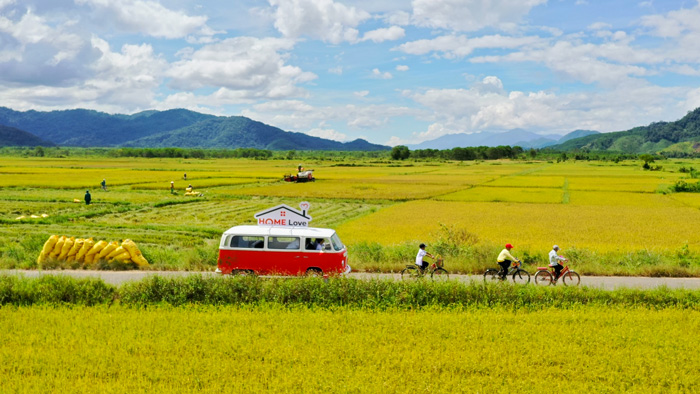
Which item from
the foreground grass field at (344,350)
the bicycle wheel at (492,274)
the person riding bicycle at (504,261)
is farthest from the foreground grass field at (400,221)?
the foreground grass field at (344,350)

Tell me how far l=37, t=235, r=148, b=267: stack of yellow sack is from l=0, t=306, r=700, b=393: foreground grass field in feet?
23.4

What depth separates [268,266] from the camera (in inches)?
682

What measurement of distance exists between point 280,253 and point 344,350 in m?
6.63

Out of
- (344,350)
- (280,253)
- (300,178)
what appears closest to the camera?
(344,350)

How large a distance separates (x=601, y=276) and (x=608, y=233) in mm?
15796

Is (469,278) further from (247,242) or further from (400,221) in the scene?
(400,221)

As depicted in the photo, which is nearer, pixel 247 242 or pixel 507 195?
pixel 247 242

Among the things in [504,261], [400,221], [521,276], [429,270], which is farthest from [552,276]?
[400,221]

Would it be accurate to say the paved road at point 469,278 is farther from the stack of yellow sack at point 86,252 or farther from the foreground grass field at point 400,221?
the stack of yellow sack at point 86,252

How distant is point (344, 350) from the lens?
11219 millimetres

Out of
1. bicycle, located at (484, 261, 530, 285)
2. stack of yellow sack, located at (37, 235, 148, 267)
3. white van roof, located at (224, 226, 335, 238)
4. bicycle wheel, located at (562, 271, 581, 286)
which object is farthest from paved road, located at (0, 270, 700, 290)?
white van roof, located at (224, 226, 335, 238)

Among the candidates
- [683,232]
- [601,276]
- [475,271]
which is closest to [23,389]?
[475,271]

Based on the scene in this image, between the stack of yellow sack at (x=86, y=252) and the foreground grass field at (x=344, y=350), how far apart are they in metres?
7.14

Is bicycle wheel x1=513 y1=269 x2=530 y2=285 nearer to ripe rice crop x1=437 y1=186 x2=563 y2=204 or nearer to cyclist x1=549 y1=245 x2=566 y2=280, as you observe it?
cyclist x1=549 y1=245 x2=566 y2=280
